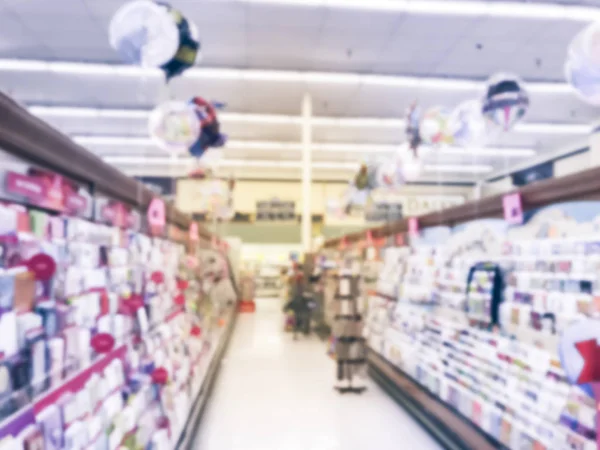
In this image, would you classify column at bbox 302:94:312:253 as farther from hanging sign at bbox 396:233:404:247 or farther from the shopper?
hanging sign at bbox 396:233:404:247

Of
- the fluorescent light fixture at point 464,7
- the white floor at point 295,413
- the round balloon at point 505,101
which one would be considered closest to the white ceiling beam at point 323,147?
the fluorescent light fixture at point 464,7

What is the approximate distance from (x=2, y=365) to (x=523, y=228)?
301 centimetres

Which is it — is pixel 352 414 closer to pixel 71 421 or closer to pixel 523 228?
pixel 523 228

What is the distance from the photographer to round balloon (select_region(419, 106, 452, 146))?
561cm

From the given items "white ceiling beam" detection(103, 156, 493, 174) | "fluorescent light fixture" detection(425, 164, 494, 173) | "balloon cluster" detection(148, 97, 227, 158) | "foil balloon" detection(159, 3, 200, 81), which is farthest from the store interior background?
"fluorescent light fixture" detection(425, 164, 494, 173)

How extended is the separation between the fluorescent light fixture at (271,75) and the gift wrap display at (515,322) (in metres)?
5.01

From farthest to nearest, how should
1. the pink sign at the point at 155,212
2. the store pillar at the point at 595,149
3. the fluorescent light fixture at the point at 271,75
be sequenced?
1. the fluorescent light fixture at the point at 271,75
2. the pink sign at the point at 155,212
3. the store pillar at the point at 595,149

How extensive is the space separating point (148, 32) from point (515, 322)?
3.04 meters

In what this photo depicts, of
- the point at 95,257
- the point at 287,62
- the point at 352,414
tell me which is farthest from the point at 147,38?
the point at 287,62

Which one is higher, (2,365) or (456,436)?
(2,365)

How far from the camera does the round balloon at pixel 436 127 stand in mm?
5613

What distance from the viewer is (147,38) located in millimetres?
3561

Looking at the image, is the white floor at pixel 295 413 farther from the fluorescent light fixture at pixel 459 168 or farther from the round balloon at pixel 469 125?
the fluorescent light fixture at pixel 459 168

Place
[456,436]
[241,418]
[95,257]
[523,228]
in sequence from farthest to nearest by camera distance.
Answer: [241,418] → [456,436] → [523,228] → [95,257]
